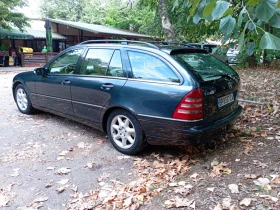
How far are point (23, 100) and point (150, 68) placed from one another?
3607 millimetres

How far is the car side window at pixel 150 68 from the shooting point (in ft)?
11.3

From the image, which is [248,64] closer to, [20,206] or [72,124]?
[72,124]

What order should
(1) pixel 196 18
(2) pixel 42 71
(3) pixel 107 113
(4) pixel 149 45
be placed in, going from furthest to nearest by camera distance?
(2) pixel 42 71, (3) pixel 107 113, (4) pixel 149 45, (1) pixel 196 18

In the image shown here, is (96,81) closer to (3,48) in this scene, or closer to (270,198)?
(270,198)

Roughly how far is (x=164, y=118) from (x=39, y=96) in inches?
122

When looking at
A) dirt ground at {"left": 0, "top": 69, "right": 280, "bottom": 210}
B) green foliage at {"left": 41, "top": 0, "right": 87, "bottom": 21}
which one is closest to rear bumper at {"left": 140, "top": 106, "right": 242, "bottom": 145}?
dirt ground at {"left": 0, "top": 69, "right": 280, "bottom": 210}

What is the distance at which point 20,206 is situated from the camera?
110 inches

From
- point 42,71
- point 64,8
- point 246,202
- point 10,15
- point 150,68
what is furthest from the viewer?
point 64,8

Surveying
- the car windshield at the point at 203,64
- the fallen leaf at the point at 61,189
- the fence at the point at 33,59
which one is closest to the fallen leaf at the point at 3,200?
the fallen leaf at the point at 61,189

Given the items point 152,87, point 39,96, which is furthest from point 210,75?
point 39,96

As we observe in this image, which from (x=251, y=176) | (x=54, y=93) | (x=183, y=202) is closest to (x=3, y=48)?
(x=54, y=93)

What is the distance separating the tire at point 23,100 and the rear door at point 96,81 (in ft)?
5.73

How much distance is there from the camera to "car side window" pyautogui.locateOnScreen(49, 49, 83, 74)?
4695mm

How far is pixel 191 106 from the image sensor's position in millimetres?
3211
